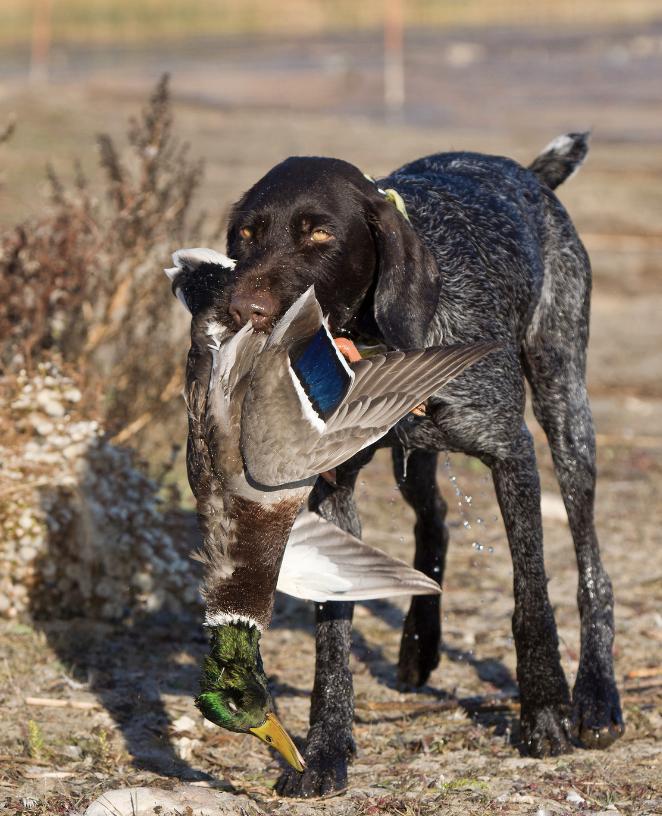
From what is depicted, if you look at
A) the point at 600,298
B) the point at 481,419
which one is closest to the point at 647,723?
the point at 481,419

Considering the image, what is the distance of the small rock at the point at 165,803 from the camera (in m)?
3.95

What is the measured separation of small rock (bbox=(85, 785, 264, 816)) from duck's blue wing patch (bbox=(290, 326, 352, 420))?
1149mm

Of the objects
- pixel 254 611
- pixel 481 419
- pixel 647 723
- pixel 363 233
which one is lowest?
pixel 647 723

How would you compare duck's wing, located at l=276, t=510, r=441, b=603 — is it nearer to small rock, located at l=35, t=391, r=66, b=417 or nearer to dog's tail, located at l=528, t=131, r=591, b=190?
small rock, located at l=35, t=391, r=66, b=417

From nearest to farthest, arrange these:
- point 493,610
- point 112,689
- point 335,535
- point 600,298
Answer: point 335,535, point 112,689, point 493,610, point 600,298

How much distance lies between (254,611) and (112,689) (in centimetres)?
142

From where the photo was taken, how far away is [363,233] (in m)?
4.43

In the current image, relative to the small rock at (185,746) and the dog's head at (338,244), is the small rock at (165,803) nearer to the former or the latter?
the small rock at (185,746)

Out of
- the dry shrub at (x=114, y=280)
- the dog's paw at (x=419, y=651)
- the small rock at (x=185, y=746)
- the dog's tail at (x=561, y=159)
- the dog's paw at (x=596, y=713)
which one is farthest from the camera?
the dry shrub at (x=114, y=280)

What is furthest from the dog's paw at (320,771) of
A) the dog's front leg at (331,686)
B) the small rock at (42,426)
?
the small rock at (42,426)

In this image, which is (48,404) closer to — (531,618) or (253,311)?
(253,311)

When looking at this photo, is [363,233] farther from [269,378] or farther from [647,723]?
[647,723]

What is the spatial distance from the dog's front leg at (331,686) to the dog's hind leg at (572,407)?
0.92 meters

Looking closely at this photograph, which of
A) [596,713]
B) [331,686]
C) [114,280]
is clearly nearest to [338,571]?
[331,686]
